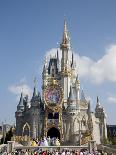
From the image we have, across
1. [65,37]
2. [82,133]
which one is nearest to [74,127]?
[82,133]

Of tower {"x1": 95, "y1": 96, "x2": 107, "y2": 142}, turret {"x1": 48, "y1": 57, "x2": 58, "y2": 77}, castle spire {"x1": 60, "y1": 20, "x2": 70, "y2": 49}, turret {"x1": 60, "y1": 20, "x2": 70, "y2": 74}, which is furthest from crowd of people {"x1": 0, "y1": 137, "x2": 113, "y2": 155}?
castle spire {"x1": 60, "y1": 20, "x2": 70, "y2": 49}

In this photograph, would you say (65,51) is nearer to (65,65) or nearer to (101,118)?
(65,65)

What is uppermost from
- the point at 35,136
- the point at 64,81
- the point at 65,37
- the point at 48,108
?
the point at 65,37

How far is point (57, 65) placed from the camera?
89125mm

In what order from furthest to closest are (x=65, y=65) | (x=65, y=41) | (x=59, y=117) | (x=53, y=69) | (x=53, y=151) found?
(x=65, y=41), (x=53, y=69), (x=65, y=65), (x=59, y=117), (x=53, y=151)

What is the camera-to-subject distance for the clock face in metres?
77.9

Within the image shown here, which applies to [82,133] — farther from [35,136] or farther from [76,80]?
[76,80]

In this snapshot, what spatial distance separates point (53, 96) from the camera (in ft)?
256

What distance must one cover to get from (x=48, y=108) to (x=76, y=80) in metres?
15.2

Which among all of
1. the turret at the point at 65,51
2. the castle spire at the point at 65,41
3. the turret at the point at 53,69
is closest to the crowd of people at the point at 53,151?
the turret at the point at 65,51

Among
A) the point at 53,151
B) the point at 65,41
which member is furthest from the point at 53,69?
the point at 53,151

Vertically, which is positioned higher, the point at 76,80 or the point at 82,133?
the point at 76,80

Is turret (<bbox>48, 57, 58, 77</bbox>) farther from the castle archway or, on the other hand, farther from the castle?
the castle archway

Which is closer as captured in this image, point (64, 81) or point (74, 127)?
point (74, 127)
